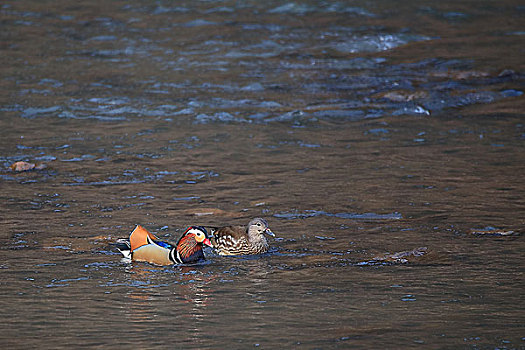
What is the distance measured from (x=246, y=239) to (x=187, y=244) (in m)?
0.61

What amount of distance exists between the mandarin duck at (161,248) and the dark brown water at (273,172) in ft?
0.41

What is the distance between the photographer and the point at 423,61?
18.0m

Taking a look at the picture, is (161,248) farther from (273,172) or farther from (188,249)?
(273,172)

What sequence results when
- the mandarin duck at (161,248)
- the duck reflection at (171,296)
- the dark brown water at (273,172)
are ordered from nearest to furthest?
1. the duck reflection at (171,296)
2. the dark brown water at (273,172)
3. the mandarin duck at (161,248)

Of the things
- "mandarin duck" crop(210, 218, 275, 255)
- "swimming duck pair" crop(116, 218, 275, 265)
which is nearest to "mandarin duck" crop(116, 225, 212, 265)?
"swimming duck pair" crop(116, 218, 275, 265)

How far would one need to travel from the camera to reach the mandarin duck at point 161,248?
7480mm

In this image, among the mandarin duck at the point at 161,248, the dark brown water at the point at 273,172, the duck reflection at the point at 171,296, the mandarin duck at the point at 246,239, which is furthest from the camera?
the mandarin duck at the point at 246,239

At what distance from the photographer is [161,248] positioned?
24.7ft

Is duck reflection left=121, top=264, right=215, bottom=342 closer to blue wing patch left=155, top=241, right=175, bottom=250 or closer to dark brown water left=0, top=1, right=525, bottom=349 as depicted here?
dark brown water left=0, top=1, right=525, bottom=349

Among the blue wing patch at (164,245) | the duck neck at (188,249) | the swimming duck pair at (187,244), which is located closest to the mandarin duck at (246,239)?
the swimming duck pair at (187,244)

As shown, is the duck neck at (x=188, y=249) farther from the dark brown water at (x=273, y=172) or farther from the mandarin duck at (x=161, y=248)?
the dark brown water at (x=273, y=172)

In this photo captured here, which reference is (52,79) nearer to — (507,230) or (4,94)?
(4,94)

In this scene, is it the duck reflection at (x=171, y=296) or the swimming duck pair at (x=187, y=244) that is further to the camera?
the swimming duck pair at (x=187, y=244)

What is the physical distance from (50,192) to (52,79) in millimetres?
6991
